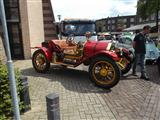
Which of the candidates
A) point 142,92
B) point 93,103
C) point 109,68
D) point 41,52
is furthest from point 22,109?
point 41,52

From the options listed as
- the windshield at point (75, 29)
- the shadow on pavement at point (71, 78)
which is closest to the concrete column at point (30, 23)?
the windshield at point (75, 29)

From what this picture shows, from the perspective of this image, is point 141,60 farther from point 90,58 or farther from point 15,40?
point 15,40

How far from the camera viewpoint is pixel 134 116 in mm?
4641

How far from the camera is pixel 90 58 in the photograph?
277 inches

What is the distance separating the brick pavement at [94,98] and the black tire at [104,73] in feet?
0.66

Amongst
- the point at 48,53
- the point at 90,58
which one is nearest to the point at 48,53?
the point at 48,53

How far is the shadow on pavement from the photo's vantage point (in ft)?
21.1

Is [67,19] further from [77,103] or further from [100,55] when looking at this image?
[77,103]

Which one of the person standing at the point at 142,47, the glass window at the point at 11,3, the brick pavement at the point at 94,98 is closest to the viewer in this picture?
the brick pavement at the point at 94,98

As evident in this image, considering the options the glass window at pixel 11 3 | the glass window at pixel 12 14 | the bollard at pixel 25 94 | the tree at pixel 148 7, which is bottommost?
the bollard at pixel 25 94

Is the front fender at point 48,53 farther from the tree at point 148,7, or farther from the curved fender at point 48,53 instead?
the tree at point 148,7

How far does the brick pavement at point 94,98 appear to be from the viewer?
469 centimetres

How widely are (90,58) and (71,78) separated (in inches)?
46.7

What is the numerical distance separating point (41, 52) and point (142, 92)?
411 centimetres
